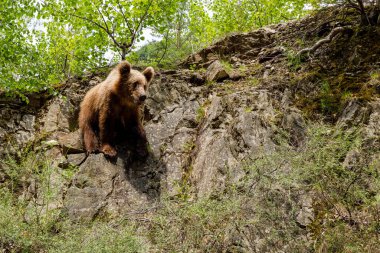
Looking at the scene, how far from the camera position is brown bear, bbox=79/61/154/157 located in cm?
676

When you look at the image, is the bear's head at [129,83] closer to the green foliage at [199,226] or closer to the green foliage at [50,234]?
the green foliage at [50,234]

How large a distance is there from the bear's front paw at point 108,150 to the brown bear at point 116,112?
0.06 feet

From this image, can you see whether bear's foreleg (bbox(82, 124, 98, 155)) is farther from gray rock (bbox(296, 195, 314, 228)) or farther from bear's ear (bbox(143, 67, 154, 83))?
gray rock (bbox(296, 195, 314, 228))

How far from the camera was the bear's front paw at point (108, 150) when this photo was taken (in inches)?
255

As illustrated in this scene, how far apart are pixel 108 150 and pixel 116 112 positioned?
0.77m

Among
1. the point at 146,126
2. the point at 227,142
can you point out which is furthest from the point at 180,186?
the point at 146,126

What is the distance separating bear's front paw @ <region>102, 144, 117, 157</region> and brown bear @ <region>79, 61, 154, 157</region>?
19 millimetres

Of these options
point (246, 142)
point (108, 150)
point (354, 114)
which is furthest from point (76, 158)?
point (354, 114)

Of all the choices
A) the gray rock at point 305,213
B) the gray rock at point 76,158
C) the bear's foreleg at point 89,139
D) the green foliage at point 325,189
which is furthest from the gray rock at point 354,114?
the gray rock at point 76,158

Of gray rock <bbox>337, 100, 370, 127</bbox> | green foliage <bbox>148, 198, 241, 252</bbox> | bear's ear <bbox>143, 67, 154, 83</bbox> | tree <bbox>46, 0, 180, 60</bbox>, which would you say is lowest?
green foliage <bbox>148, 198, 241, 252</bbox>

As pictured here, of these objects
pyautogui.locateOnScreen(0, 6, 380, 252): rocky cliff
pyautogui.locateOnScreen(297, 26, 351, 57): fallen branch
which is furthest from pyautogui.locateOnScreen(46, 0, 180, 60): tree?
pyautogui.locateOnScreen(297, 26, 351, 57): fallen branch

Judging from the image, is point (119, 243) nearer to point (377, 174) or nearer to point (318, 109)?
point (377, 174)

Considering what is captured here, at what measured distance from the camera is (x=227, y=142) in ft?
20.0

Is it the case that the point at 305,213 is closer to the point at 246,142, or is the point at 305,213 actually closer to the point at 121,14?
the point at 246,142
